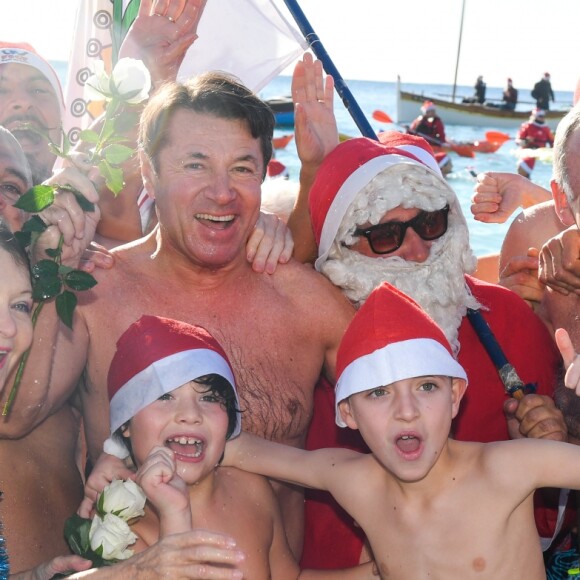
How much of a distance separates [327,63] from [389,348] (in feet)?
6.67

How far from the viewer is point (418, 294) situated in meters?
3.57

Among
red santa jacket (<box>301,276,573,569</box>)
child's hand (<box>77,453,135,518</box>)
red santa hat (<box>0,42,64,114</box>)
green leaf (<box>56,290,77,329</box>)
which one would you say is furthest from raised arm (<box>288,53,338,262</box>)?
green leaf (<box>56,290,77,329</box>)

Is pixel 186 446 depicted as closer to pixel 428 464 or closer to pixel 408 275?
pixel 428 464

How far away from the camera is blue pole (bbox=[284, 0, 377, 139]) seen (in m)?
4.38

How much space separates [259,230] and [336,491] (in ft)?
3.52

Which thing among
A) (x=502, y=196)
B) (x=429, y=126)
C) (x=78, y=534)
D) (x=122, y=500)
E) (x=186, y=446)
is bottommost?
(x=78, y=534)

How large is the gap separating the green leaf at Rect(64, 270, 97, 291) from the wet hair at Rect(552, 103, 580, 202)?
66.8 inches

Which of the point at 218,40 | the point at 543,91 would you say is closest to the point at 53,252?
the point at 218,40

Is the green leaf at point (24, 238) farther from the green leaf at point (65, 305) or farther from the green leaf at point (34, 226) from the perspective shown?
the green leaf at point (65, 305)

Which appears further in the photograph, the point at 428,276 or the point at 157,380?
the point at 428,276

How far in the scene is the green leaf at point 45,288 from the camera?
2.45m

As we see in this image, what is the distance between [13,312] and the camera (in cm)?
238

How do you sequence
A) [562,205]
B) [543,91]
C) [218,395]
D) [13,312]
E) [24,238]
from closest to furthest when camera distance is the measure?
[13,312] → [24,238] → [218,395] → [562,205] → [543,91]

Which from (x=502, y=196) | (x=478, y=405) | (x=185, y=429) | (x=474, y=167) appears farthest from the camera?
(x=474, y=167)
